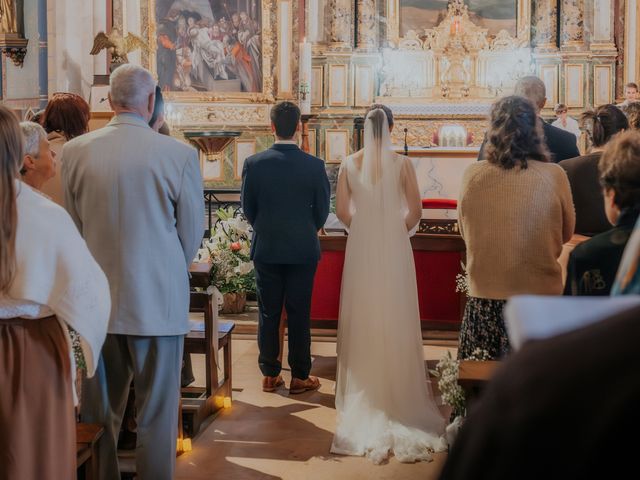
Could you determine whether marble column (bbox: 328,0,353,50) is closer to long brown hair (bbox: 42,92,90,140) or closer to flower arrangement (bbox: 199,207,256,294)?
flower arrangement (bbox: 199,207,256,294)

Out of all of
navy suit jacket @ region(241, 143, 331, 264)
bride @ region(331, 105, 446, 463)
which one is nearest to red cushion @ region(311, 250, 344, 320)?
navy suit jacket @ region(241, 143, 331, 264)

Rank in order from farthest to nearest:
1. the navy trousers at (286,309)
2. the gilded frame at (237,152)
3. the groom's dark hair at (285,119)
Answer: the gilded frame at (237,152)
the navy trousers at (286,309)
the groom's dark hair at (285,119)

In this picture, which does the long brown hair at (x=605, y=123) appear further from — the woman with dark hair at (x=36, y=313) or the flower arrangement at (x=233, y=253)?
the flower arrangement at (x=233, y=253)

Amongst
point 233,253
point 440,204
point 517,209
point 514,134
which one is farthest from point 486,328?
point 233,253

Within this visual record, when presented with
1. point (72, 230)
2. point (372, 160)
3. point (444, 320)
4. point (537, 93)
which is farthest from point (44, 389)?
point (444, 320)

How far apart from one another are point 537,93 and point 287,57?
839 cm

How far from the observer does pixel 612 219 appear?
2609 millimetres

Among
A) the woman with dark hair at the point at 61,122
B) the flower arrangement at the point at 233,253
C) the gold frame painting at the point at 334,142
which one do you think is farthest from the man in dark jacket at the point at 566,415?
the gold frame painting at the point at 334,142

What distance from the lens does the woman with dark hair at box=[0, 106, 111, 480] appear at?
8.18 feet

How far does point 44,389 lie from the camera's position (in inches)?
102

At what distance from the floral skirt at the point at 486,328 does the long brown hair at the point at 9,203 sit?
2008mm

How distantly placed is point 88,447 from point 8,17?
34.1ft

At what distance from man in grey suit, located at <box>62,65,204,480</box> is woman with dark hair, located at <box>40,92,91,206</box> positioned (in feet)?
2.77

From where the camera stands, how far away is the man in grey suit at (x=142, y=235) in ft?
11.1
